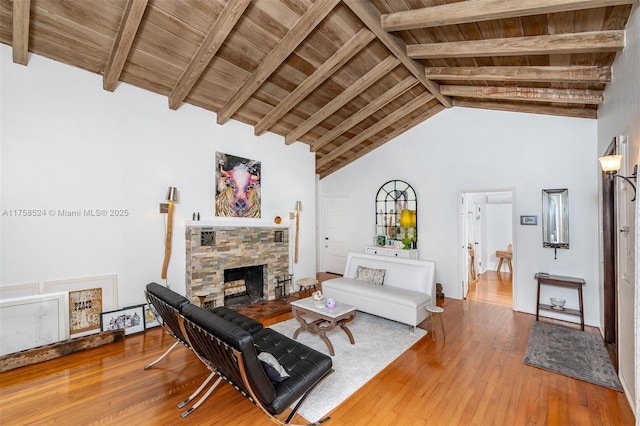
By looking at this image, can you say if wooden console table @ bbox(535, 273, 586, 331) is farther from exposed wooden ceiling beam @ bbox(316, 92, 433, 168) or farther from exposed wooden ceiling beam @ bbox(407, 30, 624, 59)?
exposed wooden ceiling beam @ bbox(316, 92, 433, 168)

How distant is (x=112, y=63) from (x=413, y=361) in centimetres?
495

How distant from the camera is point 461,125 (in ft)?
18.6

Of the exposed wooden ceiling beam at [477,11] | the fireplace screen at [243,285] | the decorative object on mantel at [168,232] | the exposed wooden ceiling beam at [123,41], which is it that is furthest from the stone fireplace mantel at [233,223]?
the exposed wooden ceiling beam at [477,11]

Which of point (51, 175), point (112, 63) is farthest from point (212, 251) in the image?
point (112, 63)

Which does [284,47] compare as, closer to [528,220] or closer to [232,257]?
[232,257]

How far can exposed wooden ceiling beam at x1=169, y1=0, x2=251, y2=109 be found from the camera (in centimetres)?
293

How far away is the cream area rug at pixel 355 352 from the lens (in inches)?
101

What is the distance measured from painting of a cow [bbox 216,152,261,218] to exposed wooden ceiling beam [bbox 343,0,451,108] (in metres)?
3.11

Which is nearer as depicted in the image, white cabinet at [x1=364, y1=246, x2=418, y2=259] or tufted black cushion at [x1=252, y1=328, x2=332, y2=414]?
tufted black cushion at [x1=252, y1=328, x2=332, y2=414]

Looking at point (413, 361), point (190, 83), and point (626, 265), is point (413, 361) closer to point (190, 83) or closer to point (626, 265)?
point (626, 265)

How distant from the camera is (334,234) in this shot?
26.2 feet

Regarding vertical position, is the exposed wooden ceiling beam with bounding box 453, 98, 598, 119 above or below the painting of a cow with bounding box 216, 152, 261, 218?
above

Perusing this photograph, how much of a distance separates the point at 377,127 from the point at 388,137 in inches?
32.4

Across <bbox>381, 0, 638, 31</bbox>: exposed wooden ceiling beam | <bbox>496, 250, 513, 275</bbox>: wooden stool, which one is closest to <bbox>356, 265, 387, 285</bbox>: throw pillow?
<bbox>381, 0, 638, 31</bbox>: exposed wooden ceiling beam
